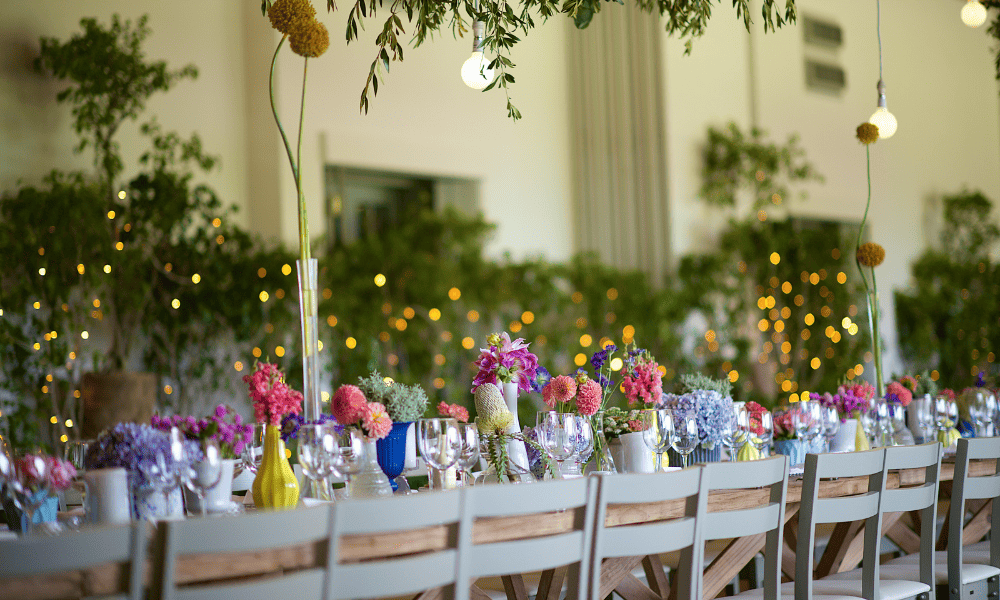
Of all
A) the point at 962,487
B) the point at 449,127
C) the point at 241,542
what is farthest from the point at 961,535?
the point at 449,127

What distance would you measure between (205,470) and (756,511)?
1.21 m

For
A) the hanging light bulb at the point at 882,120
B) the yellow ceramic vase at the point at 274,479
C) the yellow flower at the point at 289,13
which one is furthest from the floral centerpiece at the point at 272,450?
the hanging light bulb at the point at 882,120

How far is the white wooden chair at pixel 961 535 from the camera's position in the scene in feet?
8.91

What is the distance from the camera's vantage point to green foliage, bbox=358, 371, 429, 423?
2.64m

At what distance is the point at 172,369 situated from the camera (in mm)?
5441

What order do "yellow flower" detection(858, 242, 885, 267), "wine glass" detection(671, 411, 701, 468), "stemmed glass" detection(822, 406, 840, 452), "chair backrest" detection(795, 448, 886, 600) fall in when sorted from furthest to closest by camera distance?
"yellow flower" detection(858, 242, 885, 267) → "stemmed glass" detection(822, 406, 840, 452) → "wine glass" detection(671, 411, 701, 468) → "chair backrest" detection(795, 448, 886, 600)

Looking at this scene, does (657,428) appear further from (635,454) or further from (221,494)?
(221,494)

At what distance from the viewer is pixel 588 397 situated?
8.68 ft

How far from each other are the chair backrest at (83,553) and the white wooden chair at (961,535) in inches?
83.3

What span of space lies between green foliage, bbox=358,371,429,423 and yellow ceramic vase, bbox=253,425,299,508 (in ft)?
1.42

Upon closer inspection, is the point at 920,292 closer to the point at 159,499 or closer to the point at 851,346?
the point at 851,346

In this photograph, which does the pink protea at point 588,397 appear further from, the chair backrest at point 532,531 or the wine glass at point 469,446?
the chair backrest at point 532,531

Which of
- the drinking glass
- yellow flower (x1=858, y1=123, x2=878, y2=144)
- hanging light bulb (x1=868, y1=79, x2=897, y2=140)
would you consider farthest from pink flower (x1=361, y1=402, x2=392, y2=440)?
hanging light bulb (x1=868, y1=79, x2=897, y2=140)

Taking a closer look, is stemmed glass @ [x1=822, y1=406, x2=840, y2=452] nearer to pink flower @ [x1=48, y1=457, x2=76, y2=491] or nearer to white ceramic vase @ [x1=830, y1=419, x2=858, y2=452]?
white ceramic vase @ [x1=830, y1=419, x2=858, y2=452]
